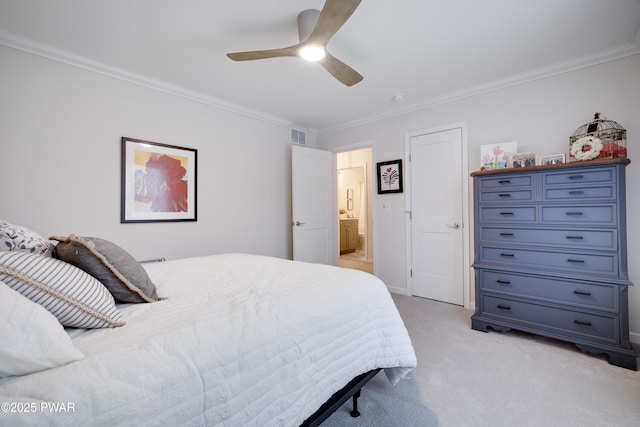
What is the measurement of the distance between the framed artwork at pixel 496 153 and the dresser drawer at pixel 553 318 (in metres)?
1.29

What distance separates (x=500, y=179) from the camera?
258cm

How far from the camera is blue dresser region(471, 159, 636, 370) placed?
6.86ft

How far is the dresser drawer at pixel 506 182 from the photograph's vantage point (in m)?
2.45

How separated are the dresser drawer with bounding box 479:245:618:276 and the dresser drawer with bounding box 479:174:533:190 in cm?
57

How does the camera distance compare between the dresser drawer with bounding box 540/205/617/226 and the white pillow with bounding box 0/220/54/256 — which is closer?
the white pillow with bounding box 0/220/54/256

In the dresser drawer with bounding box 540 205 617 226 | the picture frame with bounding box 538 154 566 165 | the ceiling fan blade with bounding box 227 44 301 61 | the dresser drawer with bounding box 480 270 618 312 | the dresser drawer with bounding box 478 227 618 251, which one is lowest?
the dresser drawer with bounding box 480 270 618 312

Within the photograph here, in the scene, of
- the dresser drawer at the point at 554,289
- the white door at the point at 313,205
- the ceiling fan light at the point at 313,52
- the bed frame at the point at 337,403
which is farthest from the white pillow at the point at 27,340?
the white door at the point at 313,205

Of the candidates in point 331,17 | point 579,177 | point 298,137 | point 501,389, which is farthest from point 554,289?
point 298,137

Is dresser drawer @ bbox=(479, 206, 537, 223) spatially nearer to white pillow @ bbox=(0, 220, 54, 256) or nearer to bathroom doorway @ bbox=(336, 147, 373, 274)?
white pillow @ bbox=(0, 220, 54, 256)

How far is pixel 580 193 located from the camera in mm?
2223

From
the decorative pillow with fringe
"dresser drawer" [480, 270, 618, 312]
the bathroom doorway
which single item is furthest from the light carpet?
the bathroom doorway

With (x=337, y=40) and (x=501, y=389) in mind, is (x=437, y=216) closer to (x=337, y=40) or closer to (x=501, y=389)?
(x=501, y=389)

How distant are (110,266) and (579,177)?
3119 millimetres

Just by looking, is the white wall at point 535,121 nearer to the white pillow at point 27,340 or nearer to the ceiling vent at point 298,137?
the ceiling vent at point 298,137
